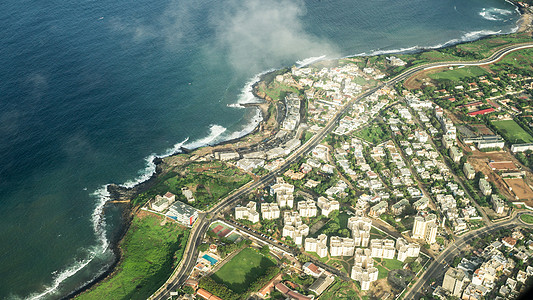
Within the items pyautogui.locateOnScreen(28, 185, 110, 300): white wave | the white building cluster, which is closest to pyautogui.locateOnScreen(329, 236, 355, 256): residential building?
the white building cluster

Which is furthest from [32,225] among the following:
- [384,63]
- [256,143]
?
[384,63]

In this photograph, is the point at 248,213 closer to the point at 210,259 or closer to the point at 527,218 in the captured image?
the point at 210,259

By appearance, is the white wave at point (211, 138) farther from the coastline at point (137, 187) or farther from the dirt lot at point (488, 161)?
the dirt lot at point (488, 161)

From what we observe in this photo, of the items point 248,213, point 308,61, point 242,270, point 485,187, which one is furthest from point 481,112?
point 242,270

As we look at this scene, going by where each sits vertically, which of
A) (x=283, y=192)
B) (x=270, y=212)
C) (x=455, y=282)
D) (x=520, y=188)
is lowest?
(x=520, y=188)

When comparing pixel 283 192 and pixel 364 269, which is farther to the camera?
pixel 283 192

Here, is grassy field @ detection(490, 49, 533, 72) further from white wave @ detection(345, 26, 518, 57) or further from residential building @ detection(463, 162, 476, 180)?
residential building @ detection(463, 162, 476, 180)

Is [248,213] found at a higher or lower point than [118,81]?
lower
